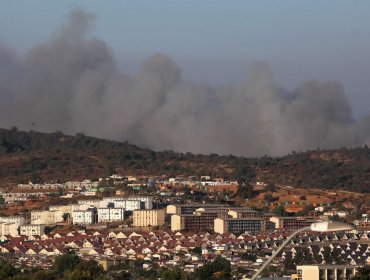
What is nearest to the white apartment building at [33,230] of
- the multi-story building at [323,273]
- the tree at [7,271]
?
the tree at [7,271]

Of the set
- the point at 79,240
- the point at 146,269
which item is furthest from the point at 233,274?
the point at 79,240

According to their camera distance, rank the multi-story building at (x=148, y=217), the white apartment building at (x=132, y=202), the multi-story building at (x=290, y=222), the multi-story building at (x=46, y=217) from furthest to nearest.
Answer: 1. the white apartment building at (x=132, y=202)
2. the multi-story building at (x=46, y=217)
3. the multi-story building at (x=148, y=217)
4. the multi-story building at (x=290, y=222)

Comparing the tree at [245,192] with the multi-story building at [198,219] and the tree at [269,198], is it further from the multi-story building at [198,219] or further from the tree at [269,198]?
the multi-story building at [198,219]

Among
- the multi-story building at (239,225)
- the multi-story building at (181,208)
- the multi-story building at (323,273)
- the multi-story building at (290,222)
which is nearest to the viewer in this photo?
the multi-story building at (323,273)

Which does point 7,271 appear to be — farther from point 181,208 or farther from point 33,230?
point 181,208

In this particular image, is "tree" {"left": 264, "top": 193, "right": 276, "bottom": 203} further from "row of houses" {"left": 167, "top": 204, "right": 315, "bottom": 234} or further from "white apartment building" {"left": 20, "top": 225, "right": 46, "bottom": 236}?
"white apartment building" {"left": 20, "top": 225, "right": 46, "bottom": 236}

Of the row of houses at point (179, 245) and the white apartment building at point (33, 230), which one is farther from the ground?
the white apartment building at point (33, 230)

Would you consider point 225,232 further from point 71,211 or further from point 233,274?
point 233,274

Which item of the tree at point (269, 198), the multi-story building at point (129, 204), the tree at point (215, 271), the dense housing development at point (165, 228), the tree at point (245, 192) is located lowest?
the tree at point (215, 271)

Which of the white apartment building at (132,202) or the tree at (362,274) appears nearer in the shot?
the tree at (362,274)
